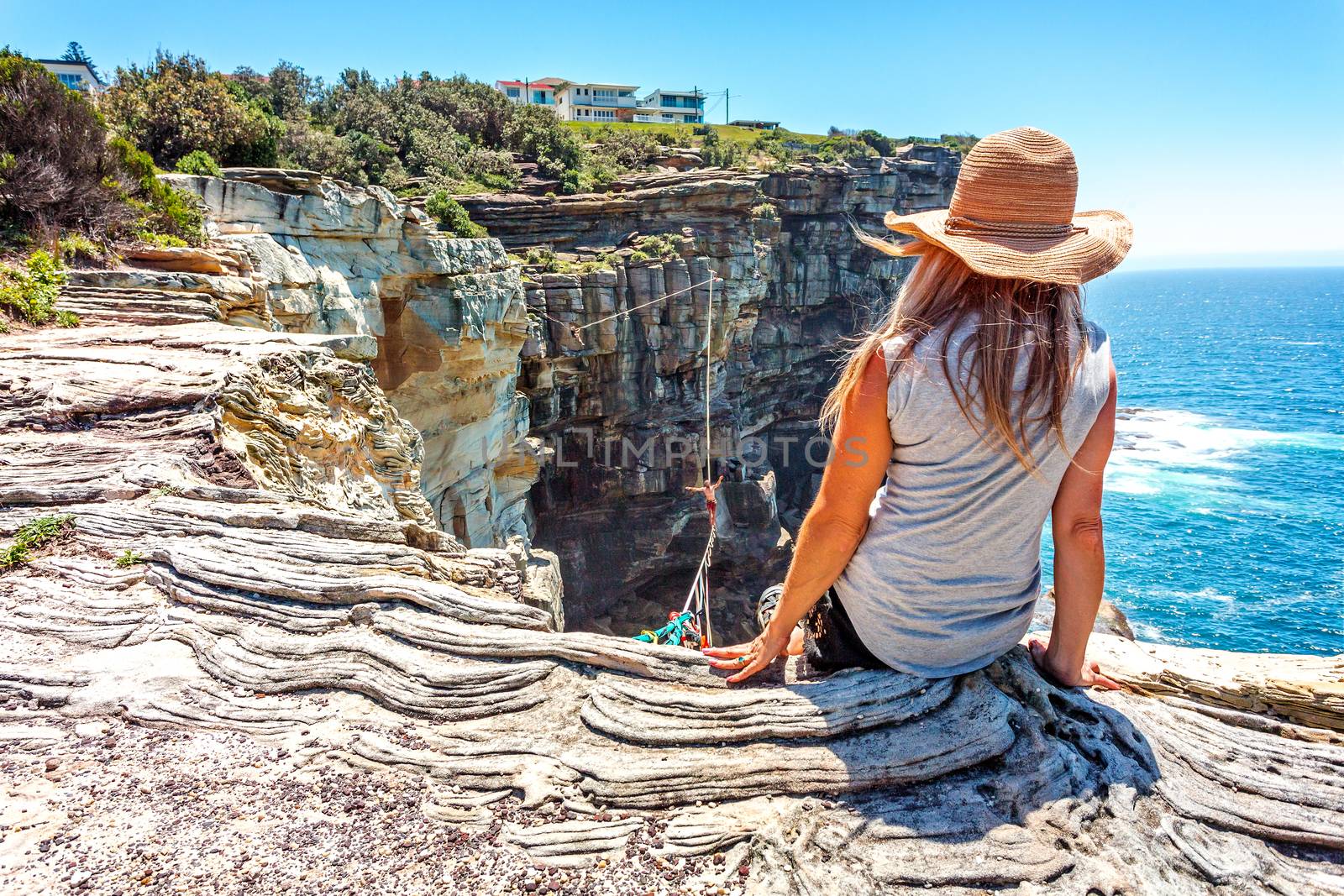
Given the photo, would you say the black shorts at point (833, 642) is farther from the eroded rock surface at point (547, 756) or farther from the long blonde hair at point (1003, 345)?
the long blonde hair at point (1003, 345)

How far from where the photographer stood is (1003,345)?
219cm

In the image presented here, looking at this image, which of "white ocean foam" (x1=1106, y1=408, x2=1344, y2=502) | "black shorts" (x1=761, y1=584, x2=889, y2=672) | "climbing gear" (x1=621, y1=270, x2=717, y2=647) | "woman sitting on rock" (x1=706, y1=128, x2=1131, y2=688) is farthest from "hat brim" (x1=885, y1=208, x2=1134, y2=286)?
"white ocean foam" (x1=1106, y1=408, x2=1344, y2=502)

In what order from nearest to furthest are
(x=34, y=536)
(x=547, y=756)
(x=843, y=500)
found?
1. (x=843, y=500)
2. (x=547, y=756)
3. (x=34, y=536)

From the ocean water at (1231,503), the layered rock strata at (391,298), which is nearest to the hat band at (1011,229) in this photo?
the ocean water at (1231,503)

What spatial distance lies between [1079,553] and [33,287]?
34.0 ft

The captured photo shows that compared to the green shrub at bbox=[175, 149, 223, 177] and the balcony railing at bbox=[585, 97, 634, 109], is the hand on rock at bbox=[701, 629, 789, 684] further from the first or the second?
the balcony railing at bbox=[585, 97, 634, 109]

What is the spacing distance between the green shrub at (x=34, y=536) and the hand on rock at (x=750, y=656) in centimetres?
393

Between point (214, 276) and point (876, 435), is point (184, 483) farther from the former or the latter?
point (214, 276)

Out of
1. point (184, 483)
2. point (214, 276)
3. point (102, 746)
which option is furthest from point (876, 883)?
point (214, 276)

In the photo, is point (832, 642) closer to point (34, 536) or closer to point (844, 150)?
point (34, 536)

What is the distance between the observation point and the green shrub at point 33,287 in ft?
25.5

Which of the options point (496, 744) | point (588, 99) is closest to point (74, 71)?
point (588, 99)

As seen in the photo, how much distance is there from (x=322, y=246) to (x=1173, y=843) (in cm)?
1519

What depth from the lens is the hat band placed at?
2.31 m
